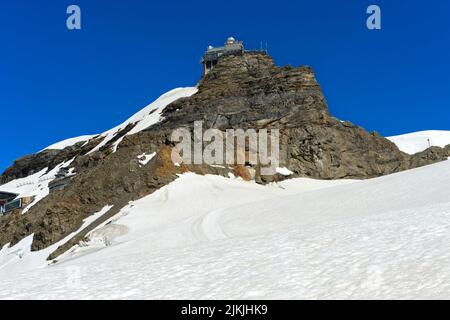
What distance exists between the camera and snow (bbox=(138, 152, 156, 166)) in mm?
45619

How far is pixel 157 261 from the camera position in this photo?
491 inches

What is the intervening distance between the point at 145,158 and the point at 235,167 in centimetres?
961

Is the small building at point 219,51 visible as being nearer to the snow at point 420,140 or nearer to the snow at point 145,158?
the snow at point 420,140

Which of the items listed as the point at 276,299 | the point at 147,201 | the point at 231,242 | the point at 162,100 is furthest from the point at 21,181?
the point at 276,299

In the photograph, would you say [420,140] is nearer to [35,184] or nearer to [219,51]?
[219,51]

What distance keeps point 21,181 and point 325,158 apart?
6203cm

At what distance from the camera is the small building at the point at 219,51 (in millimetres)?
96694

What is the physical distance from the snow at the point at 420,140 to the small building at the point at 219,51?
46.3 m

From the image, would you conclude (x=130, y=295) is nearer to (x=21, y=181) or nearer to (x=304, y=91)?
(x=304, y=91)

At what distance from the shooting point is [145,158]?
4669 cm

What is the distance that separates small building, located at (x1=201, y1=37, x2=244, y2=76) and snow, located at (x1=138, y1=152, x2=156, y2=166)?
171 feet

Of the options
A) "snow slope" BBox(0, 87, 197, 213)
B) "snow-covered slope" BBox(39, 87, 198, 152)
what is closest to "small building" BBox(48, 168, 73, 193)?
"snow slope" BBox(0, 87, 197, 213)

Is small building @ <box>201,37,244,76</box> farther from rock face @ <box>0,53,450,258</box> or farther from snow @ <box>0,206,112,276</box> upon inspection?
snow @ <box>0,206,112,276</box>

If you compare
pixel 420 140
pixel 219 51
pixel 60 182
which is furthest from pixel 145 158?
pixel 420 140
